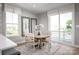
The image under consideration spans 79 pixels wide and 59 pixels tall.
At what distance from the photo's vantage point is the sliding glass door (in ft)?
6.78

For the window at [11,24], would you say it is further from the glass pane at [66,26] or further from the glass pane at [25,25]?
the glass pane at [66,26]

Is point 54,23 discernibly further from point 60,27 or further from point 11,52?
point 11,52

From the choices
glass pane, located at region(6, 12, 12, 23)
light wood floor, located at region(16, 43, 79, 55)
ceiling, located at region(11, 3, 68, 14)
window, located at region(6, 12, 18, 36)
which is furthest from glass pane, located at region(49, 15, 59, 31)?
glass pane, located at region(6, 12, 12, 23)

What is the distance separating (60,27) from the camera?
214 centimetres

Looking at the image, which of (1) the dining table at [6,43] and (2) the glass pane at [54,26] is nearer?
(1) the dining table at [6,43]

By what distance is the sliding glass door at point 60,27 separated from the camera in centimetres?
207

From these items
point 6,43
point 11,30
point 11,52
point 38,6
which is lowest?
point 11,52

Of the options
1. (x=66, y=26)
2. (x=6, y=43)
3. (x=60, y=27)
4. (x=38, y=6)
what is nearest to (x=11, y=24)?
(x=6, y=43)

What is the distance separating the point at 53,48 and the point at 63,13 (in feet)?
2.80

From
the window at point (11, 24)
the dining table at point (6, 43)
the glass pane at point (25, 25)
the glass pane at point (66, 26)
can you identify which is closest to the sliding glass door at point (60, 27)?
the glass pane at point (66, 26)

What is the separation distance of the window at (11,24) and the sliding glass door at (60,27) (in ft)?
2.73

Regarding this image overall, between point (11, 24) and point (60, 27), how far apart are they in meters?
1.17
